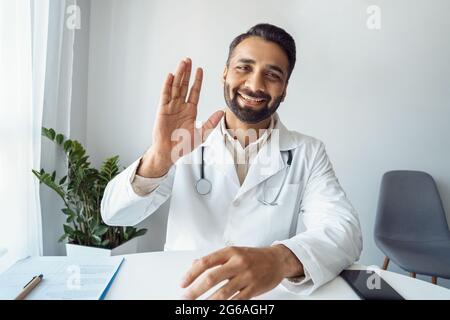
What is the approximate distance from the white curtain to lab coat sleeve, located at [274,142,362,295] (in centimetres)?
116

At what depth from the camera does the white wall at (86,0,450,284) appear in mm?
1868

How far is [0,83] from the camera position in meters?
1.14

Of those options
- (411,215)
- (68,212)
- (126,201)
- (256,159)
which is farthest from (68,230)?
(411,215)

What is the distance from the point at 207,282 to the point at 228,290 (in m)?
0.05

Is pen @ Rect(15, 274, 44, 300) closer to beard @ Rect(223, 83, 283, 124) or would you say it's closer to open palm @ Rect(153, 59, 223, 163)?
open palm @ Rect(153, 59, 223, 163)

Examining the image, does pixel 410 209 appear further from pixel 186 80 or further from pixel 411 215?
pixel 186 80

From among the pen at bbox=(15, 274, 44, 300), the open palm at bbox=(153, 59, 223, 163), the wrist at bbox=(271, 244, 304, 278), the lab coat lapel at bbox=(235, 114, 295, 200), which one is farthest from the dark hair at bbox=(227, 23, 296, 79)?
the pen at bbox=(15, 274, 44, 300)

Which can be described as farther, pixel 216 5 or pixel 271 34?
pixel 216 5

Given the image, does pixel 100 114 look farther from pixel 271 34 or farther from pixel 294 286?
pixel 294 286

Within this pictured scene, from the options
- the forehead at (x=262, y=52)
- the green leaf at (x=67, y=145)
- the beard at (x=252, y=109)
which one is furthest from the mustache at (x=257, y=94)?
the green leaf at (x=67, y=145)

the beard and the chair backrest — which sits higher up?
the beard

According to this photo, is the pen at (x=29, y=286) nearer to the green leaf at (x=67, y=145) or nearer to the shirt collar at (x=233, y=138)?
the shirt collar at (x=233, y=138)
